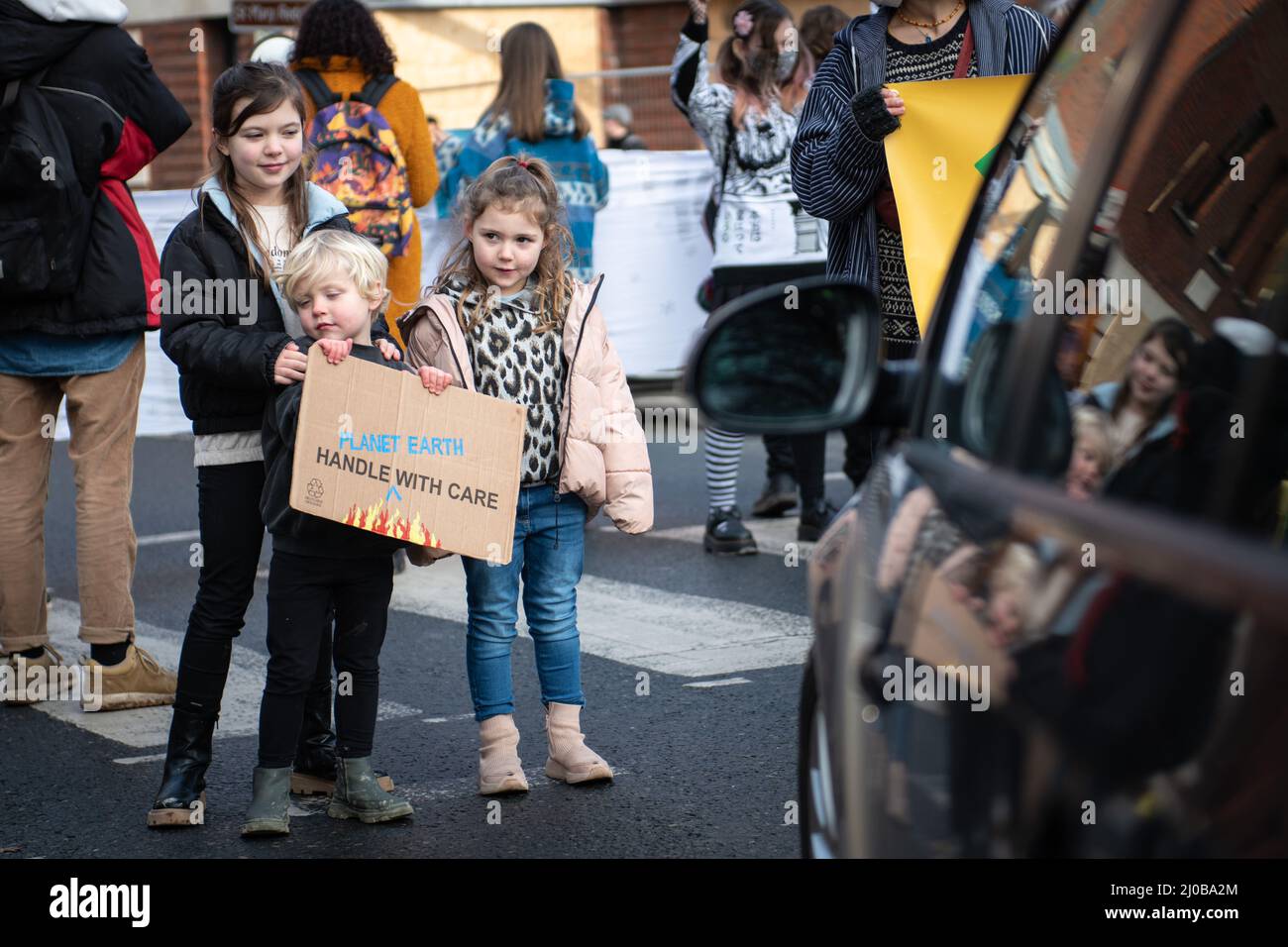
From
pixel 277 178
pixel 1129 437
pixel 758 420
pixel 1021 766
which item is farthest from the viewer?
pixel 277 178

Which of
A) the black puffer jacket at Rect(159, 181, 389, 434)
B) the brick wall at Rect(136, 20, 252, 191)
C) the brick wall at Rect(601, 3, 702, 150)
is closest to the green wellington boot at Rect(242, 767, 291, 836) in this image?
the black puffer jacket at Rect(159, 181, 389, 434)

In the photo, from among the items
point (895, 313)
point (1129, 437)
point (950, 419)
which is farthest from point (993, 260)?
point (895, 313)

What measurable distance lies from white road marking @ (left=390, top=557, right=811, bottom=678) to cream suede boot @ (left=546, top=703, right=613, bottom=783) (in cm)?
113

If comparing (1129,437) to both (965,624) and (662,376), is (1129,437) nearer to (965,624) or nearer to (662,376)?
(965,624)

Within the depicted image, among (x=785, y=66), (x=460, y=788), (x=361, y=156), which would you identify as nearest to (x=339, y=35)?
(x=361, y=156)

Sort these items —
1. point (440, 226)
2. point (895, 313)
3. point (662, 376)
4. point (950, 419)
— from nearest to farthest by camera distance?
point (950, 419), point (895, 313), point (440, 226), point (662, 376)

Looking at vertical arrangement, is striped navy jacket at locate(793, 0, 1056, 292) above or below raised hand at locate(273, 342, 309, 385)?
above

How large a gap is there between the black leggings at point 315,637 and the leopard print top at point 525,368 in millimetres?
497

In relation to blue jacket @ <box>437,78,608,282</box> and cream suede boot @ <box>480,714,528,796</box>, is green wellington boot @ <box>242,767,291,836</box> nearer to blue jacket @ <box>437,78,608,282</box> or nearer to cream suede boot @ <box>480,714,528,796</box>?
cream suede boot @ <box>480,714,528,796</box>

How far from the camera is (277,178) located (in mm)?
4379

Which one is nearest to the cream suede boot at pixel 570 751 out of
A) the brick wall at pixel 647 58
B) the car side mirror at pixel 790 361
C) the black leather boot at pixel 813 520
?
the car side mirror at pixel 790 361

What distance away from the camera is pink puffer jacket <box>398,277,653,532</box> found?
14.5ft

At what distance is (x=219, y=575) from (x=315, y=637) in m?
0.32
